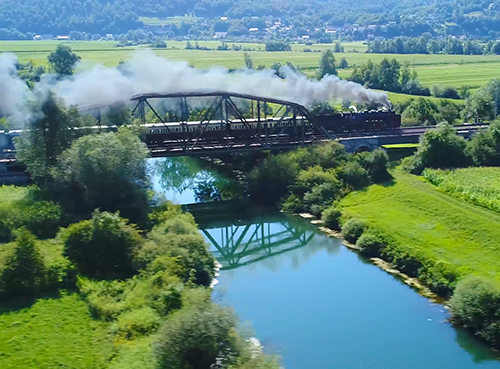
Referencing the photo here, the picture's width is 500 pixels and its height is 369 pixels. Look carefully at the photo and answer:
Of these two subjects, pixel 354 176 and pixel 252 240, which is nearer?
pixel 252 240

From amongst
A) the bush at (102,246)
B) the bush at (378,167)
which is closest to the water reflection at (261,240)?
the bush at (102,246)

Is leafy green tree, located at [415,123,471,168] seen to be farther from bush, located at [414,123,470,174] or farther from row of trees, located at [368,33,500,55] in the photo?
row of trees, located at [368,33,500,55]

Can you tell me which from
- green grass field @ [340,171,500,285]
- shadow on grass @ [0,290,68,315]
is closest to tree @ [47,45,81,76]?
green grass field @ [340,171,500,285]

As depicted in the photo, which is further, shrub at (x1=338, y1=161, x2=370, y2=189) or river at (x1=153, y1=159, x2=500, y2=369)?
shrub at (x1=338, y1=161, x2=370, y2=189)

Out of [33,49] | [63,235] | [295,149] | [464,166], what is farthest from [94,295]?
[33,49]

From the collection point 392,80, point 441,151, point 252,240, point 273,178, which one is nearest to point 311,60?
point 392,80

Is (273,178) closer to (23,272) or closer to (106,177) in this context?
(106,177)

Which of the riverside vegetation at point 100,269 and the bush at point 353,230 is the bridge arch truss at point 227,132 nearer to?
the riverside vegetation at point 100,269
